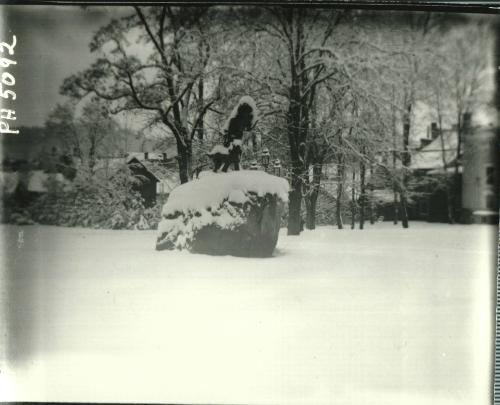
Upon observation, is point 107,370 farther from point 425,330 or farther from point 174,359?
point 425,330

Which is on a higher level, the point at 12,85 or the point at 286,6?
the point at 286,6

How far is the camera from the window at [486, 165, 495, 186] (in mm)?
3656

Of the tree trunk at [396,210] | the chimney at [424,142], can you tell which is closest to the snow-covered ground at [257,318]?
the tree trunk at [396,210]

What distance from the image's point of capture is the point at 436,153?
3.68m

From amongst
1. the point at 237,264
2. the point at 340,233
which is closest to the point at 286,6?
the point at 340,233

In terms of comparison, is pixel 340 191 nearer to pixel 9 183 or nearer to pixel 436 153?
pixel 436 153

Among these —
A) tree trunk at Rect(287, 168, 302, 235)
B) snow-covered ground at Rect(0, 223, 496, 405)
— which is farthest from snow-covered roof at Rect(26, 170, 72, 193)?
tree trunk at Rect(287, 168, 302, 235)

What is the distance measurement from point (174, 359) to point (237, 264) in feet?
3.05

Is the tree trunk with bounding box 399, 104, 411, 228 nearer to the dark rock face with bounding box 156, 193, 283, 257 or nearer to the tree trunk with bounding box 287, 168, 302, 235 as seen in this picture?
the tree trunk with bounding box 287, 168, 302, 235

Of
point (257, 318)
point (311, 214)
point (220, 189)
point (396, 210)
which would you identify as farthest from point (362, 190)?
point (257, 318)

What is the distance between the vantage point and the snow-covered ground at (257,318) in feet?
11.9

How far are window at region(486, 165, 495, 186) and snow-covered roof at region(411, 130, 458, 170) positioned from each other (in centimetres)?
28

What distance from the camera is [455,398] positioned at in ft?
12.1

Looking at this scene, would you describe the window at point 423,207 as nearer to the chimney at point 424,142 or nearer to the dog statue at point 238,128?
the chimney at point 424,142
